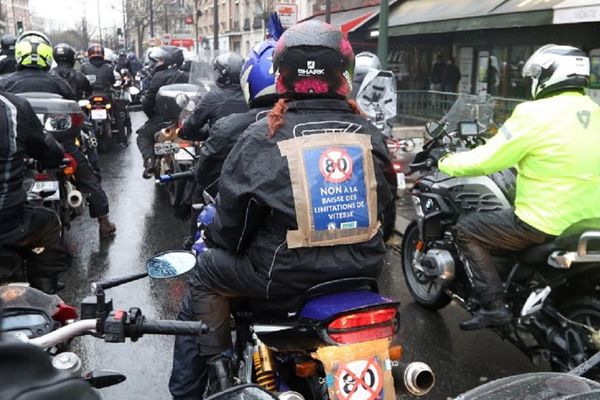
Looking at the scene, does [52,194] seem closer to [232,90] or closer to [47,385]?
[232,90]

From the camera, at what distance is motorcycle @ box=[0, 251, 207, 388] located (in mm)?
1861

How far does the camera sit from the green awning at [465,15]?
12.5m

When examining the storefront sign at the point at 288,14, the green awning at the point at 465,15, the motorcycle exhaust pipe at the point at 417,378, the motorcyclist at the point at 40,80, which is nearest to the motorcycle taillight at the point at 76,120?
the motorcyclist at the point at 40,80

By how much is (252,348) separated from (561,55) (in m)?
2.53

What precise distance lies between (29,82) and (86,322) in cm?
548

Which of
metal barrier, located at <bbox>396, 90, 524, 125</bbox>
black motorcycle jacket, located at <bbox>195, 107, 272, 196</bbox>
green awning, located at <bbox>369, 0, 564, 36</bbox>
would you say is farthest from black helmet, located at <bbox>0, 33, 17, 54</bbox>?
green awning, located at <bbox>369, 0, 564, 36</bbox>

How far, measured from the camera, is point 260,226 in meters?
2.68

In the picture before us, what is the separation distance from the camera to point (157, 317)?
5090 millimetres

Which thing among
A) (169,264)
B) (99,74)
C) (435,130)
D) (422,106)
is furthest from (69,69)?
(169,264)

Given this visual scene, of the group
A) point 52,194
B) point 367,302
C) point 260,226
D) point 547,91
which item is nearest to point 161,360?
point 52,194

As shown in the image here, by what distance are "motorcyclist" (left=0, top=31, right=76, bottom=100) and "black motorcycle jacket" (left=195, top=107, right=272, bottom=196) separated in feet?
12.6

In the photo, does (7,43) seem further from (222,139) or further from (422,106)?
(222,139)

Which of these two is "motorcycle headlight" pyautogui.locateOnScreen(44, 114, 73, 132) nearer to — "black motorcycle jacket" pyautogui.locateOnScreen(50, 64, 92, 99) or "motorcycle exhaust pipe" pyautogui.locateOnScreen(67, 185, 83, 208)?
"motorcycle exhaust pipe" pyautogui.locateOnScreen(67, 185, 83, 208)

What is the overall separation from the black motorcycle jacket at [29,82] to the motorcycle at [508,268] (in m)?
3.97
